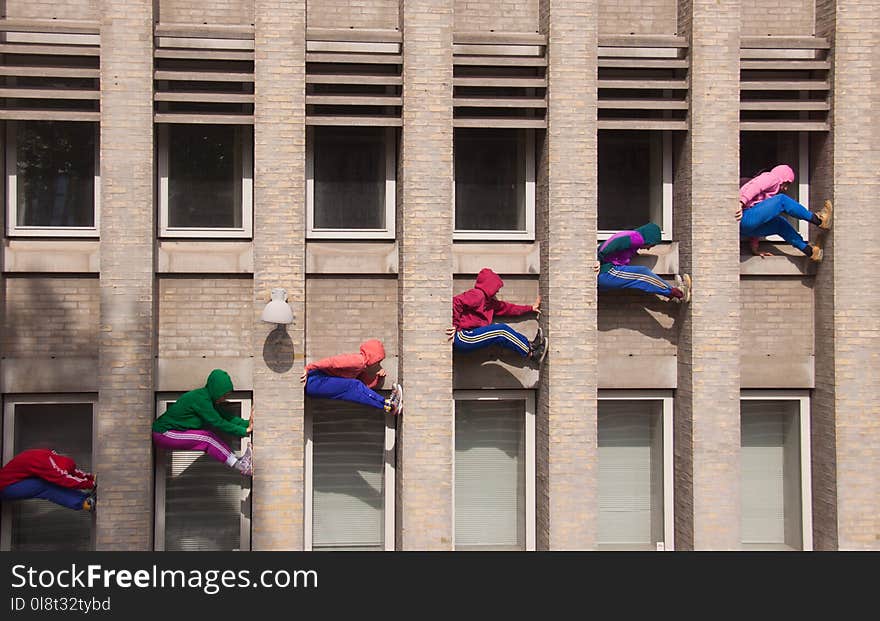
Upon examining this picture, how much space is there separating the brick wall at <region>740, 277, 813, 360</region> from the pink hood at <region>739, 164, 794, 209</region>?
110 cm

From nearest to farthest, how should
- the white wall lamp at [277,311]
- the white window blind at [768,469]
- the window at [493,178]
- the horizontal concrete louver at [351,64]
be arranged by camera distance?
the white wall lamp at [277,311]
the horizontal concrete louver at [351,64]
the window at [493,178]
the white window blind at [768,469]

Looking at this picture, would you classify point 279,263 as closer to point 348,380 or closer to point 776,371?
point 348,380

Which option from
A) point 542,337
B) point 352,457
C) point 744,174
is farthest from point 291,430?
point 744,174

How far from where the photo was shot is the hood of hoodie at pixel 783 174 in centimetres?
1137

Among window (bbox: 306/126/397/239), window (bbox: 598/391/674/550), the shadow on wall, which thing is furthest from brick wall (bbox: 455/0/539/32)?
window (bbox: 598/391/674/550)

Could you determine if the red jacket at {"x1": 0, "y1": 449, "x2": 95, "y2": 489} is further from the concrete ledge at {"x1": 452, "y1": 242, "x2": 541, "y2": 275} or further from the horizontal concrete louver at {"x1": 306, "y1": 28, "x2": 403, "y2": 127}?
the concrete ledge at {"x1": 452, "y1": 242, "x2": 541, "y2": 275}

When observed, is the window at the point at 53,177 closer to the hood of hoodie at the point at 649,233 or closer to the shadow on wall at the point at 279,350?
the shadow on wall at the point at 279,350

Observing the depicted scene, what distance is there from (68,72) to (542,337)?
6.89 metres

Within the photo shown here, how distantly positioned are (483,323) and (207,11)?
5.52 metres

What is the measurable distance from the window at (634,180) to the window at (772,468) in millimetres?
2890

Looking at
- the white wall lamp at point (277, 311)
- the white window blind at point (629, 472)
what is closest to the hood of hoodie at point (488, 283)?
the white window blind at point (629, 472)

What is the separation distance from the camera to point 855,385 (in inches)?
441

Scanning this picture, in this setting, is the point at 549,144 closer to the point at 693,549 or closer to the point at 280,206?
the point at 280,206

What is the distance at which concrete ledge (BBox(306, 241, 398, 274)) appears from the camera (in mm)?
11016
